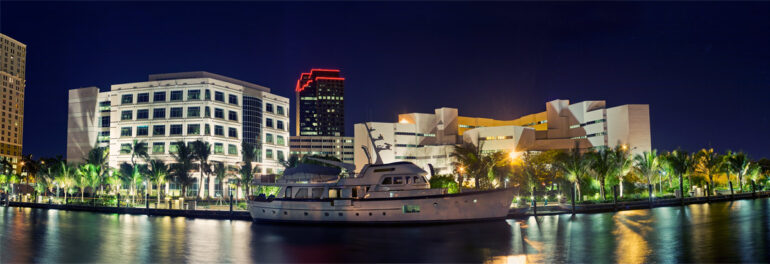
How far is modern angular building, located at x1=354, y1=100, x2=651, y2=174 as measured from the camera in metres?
113

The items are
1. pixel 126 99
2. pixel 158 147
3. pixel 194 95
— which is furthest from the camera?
pixel 126 99

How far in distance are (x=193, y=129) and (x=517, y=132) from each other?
233 feet

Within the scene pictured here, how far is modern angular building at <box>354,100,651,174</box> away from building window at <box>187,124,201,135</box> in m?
33.7

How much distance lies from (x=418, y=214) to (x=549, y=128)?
102912 mm

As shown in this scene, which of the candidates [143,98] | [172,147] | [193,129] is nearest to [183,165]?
[172,147]

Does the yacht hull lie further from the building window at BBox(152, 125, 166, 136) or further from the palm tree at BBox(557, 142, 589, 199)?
the building window at BBox(152, 125, 166, 136)

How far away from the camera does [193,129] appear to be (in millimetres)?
100375

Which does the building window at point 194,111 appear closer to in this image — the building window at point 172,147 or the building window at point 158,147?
the building window at point 172,147

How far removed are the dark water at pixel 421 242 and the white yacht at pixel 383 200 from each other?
142 centimetres

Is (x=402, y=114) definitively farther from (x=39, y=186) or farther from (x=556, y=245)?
(x=556, y=245)

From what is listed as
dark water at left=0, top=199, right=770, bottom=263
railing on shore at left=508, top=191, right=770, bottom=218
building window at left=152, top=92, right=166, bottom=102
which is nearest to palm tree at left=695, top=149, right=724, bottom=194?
railing on shore at left=508, top=191, right=770, bottom=218

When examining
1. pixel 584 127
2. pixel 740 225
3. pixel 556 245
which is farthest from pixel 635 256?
pixel 584 127

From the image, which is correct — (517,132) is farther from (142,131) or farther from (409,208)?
(409,208)

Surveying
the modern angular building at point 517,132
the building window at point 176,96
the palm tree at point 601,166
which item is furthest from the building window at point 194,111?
the palm tree at point 601,166
